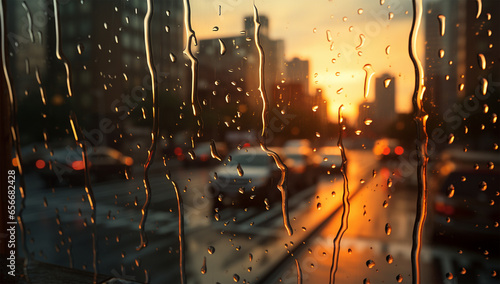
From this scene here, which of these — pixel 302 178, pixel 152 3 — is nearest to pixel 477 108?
pixel 302 178

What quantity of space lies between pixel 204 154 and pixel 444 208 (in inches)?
47.0

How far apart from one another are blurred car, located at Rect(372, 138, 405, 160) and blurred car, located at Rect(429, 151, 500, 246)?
17 centimetres

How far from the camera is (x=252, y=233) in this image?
1769mm

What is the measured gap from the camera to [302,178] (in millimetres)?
1972

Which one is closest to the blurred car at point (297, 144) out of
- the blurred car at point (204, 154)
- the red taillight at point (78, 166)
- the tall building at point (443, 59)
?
the blurred car at point (204, 154)

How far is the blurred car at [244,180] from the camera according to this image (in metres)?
1.50

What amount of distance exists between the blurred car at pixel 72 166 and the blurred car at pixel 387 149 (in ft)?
3.95

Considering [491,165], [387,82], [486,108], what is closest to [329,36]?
[387,82]

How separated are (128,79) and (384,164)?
1334 mm

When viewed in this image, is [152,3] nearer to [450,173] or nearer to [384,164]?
[384,164]

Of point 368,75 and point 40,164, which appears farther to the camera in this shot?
point 40,164

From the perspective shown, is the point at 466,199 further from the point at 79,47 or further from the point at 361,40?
the point at 79,47

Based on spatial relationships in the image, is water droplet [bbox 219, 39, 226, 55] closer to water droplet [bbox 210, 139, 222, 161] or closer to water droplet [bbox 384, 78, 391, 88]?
water droplet [bbox 210, 139, 222, 161]

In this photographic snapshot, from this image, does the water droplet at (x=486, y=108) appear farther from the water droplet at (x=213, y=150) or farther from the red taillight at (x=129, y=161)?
the red taillight at (x=129, y=161)
